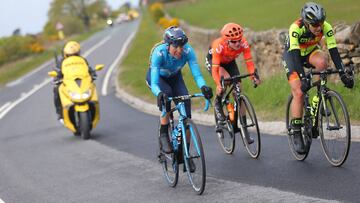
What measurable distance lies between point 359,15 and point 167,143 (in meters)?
13.3

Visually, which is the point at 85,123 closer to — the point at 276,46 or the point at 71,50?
the point at 71,50

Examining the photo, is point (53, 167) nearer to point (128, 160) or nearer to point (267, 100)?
point (128, 160)

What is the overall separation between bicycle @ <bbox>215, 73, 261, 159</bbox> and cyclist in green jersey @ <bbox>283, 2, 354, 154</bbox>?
888mm

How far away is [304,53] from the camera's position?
27.7ft

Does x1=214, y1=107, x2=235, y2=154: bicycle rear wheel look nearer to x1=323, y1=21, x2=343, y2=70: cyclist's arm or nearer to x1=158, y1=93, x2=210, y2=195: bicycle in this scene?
x1=158, y1=93, x2=210, y2=195: bicycle

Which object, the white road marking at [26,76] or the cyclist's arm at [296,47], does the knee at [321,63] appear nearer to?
the cyclist's arm at [296,47]

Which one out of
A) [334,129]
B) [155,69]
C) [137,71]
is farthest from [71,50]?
[137,71]

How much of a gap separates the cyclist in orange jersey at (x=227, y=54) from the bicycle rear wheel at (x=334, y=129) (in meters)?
1.53

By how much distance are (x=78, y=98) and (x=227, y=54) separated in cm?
476

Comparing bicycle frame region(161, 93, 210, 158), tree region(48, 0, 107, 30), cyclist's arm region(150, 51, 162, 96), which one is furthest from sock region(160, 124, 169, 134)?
tree region(48, 0, 107, 30)

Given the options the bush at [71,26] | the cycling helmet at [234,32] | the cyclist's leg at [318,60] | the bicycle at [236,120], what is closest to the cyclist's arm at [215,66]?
the bicycle at [236,120]

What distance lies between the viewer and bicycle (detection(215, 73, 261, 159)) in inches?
362

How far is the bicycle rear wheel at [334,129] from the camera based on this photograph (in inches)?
295

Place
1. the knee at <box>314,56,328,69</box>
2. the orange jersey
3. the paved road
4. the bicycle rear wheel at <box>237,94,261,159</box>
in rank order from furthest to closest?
1. the orange jersey
2. the bicycle rear wheel at <box>237,94,261,159</box>
3. the knee at <box>314,56,328,69</box>
4. the paved road
